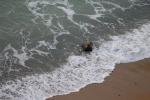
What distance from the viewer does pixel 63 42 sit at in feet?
39.4

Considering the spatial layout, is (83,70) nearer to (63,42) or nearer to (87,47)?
(87,47)

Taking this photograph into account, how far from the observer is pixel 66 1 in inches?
584

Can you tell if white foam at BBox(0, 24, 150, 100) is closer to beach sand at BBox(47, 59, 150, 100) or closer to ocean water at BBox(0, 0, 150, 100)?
ocean water at BBox(0, 0, 150, 100)

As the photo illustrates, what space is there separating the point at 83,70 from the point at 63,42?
1793 millimetres

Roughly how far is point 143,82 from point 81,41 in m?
2.94

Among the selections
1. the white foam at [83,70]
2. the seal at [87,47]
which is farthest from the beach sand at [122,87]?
the seal at [87,47]

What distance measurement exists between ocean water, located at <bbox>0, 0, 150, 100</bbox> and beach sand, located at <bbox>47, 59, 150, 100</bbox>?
0.24m

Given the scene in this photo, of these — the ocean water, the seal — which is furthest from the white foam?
the seal

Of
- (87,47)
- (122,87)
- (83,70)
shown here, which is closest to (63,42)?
(87,47)

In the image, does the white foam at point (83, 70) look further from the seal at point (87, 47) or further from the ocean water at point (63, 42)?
the seal at point (87, 47)

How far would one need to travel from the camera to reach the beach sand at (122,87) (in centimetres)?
936

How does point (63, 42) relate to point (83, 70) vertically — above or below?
above

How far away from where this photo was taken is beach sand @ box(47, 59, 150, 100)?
9.36 metres

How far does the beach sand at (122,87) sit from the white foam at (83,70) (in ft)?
0.73
